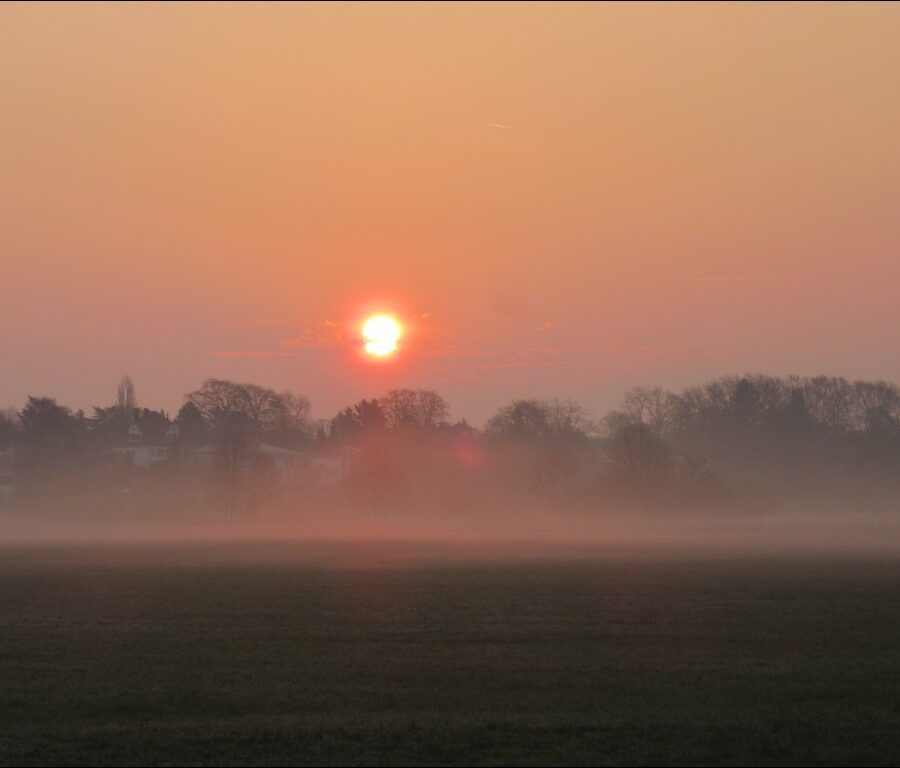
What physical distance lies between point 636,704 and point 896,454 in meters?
165

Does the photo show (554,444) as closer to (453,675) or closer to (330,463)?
(330,463)

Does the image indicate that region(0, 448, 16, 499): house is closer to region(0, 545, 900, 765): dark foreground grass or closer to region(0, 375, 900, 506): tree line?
region(0, 375, 900, 506): tree line

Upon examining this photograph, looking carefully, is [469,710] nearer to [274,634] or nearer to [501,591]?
[274,634]

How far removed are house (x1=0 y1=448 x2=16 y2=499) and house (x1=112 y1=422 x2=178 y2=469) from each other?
1427 centimetres

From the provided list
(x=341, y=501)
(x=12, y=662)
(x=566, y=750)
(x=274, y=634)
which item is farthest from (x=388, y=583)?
(x=341, y=501)

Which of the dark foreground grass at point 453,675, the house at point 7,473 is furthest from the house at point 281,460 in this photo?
the dark foreground grass at point 453,675

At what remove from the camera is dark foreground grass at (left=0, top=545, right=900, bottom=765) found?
628 inches

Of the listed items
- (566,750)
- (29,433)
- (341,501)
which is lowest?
(566,750)

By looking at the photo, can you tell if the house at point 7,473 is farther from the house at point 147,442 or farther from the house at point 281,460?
the house at point 281,460

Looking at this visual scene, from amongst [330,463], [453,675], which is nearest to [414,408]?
[330,463]

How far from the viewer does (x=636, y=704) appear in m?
18.4

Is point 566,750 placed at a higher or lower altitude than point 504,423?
lower

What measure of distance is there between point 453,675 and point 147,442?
17027 cm

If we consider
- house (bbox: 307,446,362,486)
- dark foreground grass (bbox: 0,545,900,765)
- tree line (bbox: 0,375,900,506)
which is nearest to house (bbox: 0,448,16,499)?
tree line (bbox: 0,375,900,506)
